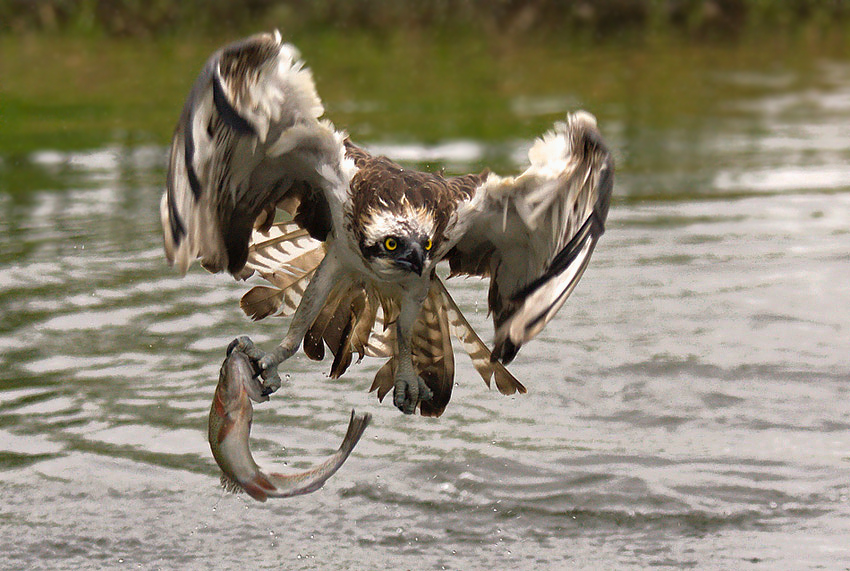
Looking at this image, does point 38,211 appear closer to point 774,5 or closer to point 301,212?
point 301,212

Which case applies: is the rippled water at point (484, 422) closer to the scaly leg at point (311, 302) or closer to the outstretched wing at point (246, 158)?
the scaly leg at point (311, 302)

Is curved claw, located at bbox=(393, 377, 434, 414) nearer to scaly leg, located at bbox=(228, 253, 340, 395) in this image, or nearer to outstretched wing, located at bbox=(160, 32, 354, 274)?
scaly leg, located at bbox=(228, 253, 340, 395)

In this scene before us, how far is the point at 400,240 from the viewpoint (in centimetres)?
504

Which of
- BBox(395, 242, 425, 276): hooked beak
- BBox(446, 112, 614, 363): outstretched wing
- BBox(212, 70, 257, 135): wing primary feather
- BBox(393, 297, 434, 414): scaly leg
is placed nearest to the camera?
BBox(212, 70, 257, 135): wing primary feather

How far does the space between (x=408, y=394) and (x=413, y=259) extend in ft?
3.00

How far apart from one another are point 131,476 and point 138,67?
10.2 metres

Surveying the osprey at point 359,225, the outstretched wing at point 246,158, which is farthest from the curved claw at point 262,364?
the outstretched wing at point 246,158

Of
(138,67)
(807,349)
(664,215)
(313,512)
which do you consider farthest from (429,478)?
(138,67)

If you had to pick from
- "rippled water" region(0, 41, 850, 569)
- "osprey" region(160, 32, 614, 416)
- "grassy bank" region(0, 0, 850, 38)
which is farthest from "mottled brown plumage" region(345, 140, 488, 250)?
"grassy bank" region(0, 0, 850, 38)

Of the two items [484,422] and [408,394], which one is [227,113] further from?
[484,422]

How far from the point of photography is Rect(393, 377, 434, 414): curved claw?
5.77 m

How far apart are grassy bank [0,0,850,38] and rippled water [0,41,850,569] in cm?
825

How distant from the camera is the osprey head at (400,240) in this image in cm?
504

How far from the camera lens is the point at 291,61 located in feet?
15.4
